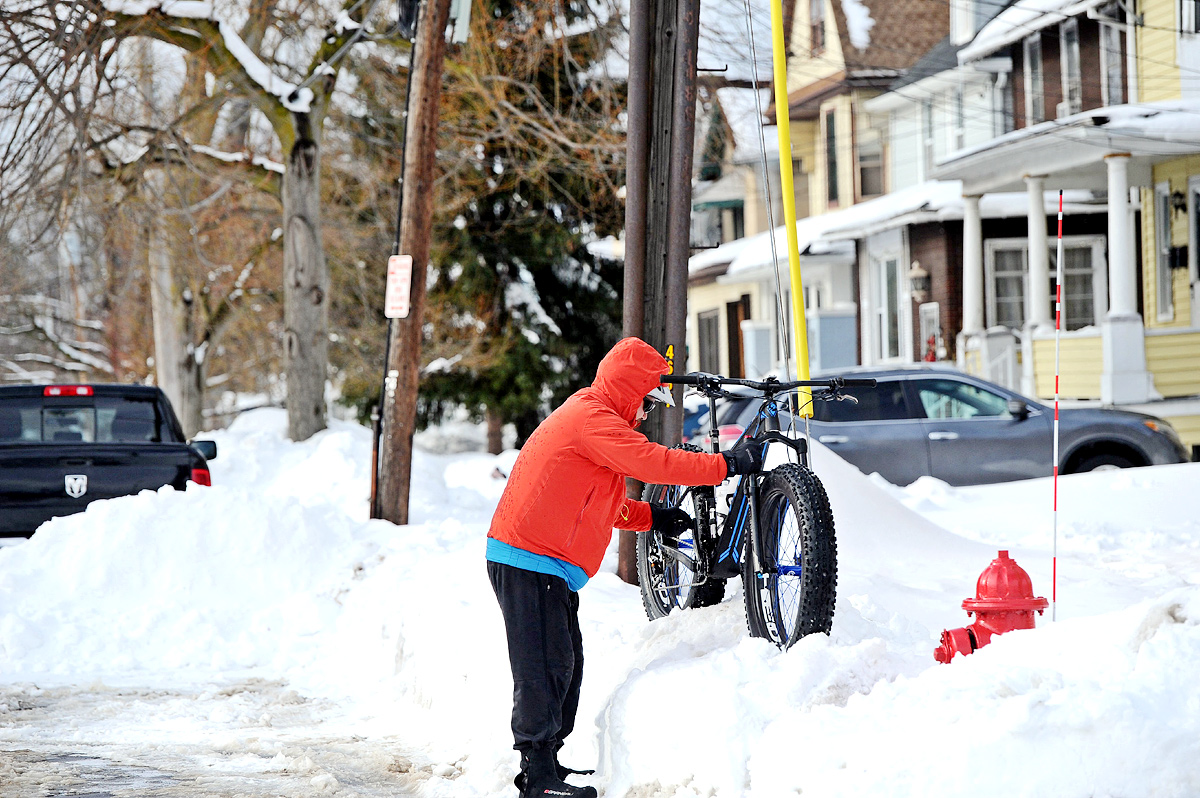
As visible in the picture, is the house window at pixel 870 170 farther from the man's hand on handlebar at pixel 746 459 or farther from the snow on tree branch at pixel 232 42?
the man's hand on handlebar at pixel 746 459

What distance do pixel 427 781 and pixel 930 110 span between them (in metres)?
24.3

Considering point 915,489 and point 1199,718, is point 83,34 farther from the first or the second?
point 1199,718

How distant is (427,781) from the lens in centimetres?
524

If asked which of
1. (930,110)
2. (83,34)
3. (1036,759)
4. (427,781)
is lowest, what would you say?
(427,781)

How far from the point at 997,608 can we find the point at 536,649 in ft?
5.85

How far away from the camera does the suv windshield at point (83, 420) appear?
10789mm

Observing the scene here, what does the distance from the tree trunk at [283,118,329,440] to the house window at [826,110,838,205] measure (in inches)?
600

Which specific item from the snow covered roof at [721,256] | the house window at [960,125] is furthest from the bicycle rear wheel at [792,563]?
the snow covered roof at [721,256]

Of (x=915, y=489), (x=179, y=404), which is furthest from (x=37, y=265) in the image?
(x=915, y=489)

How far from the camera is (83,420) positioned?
1102 cm

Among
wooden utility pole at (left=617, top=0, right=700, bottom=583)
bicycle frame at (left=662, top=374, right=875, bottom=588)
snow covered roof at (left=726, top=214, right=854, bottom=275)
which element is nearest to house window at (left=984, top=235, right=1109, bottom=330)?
snow covered roof at (left=726, top=214, right=854, bottom=275)

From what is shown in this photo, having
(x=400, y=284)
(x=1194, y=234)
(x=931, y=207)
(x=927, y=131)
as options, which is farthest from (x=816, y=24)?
(x=400, y=284)

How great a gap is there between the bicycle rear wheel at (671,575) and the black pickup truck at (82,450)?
17.1ft

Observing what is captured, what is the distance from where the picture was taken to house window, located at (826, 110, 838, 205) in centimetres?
2966
